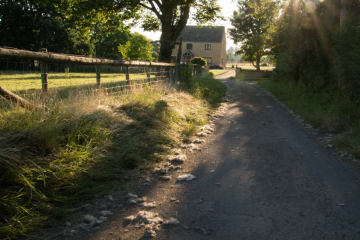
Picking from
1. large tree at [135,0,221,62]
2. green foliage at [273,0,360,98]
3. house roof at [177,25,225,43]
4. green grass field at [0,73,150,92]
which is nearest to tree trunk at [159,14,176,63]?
large tree at [135,0,221,62]

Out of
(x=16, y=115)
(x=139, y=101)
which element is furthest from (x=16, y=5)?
(x=16, y=115)

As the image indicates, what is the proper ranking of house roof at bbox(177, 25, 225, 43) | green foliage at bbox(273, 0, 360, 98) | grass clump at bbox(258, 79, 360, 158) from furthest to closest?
house roof at bbox(177, 25, 225, 43), green foliage at bbox(273, 0, 360, 98), grass clump at bbox(258, 79, 360, 158)

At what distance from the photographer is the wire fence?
18.0 ft

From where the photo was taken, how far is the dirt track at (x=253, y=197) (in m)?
3.38

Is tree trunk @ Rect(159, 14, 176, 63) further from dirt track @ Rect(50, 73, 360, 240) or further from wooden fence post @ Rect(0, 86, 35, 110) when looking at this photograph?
wooden fence post @ Rect(0, 86, 35, 110)

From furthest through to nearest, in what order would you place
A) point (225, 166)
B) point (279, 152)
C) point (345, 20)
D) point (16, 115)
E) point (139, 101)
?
1. point (345, 20)
2. point (139, 101)
3. point (279, 152)
4. point (225, 166)
5. point (16, 115)

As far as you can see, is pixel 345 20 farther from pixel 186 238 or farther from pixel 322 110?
pixel 186 238

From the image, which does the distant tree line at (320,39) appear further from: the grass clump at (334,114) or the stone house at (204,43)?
the stone house at (204,43)

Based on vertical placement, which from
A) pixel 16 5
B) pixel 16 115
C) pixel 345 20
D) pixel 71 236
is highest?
pixel 16 5

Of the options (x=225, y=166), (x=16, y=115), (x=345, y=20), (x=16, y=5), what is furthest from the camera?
(x=16, y=5)

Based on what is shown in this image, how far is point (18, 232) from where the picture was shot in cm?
320

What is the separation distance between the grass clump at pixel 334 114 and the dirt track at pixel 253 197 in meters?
0.52

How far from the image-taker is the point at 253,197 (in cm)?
422

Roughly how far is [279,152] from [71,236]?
454 centimetres
